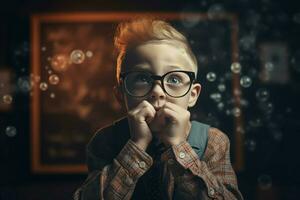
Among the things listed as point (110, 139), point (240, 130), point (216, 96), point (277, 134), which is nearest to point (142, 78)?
point (110, 139)

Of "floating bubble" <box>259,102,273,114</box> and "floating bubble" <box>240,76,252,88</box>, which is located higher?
"floating bubble" <box>240,76,252,88</box>

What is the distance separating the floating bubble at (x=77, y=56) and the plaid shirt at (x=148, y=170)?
0.25 meters

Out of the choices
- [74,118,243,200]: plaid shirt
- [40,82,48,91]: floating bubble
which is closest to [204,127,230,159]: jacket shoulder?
[74,118,243,200]: plaid shirt

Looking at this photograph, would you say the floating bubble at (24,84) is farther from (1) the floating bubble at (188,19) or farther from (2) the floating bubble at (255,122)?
(2) the floating bubble at (255,122)

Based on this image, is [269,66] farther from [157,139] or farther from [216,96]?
[157,139]

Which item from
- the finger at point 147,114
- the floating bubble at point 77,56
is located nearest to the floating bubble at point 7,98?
the floating bubble at point 77,56

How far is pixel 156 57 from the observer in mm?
828

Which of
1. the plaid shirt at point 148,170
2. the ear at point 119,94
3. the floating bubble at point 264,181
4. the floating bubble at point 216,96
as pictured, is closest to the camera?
the plaid shirt at point 148,170

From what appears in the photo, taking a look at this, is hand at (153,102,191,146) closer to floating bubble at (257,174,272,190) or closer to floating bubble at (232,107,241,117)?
floating bubble at (232,107,241,117)

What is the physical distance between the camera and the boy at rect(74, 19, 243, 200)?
788 mm

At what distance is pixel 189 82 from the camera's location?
85cm

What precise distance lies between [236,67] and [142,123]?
0.40 metres

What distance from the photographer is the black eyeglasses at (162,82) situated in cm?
82

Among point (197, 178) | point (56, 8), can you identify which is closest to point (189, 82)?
point (197, 178)
